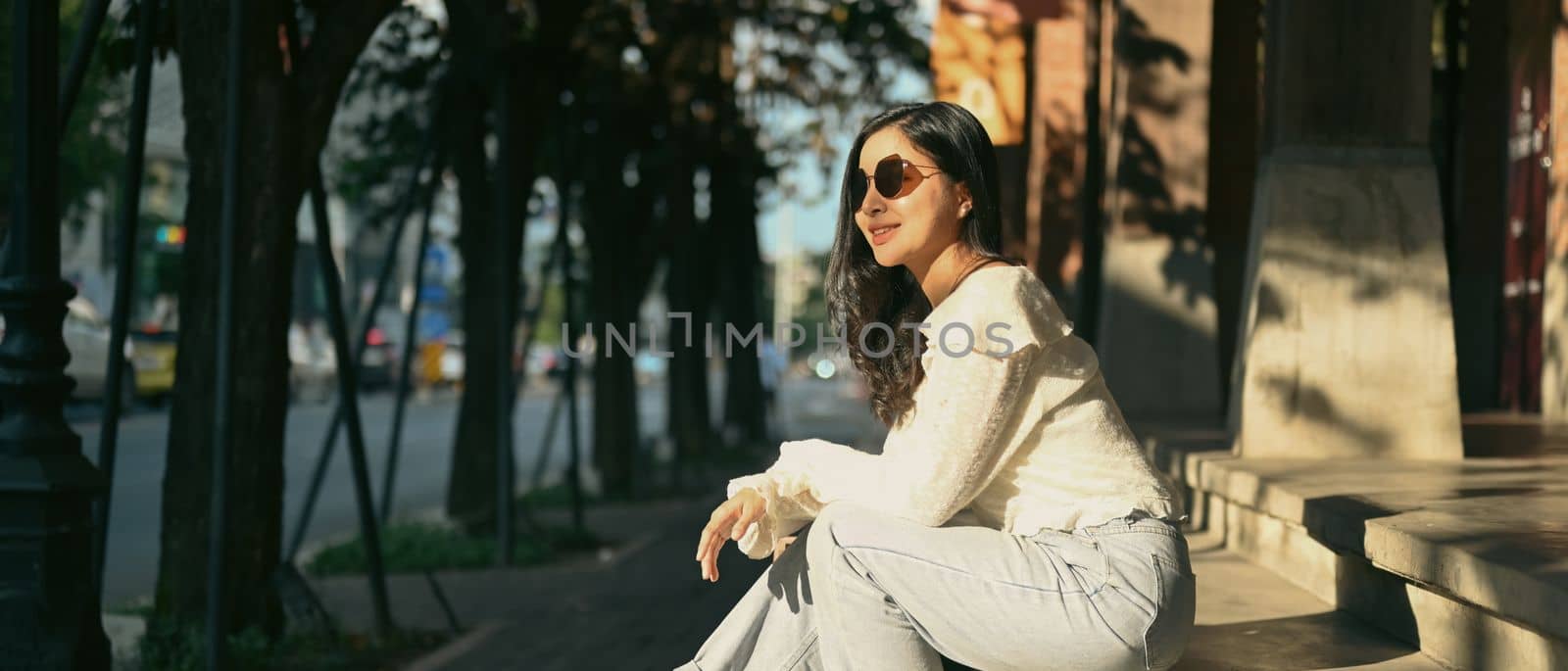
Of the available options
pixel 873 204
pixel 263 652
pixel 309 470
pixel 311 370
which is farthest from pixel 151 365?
pixel 873 204

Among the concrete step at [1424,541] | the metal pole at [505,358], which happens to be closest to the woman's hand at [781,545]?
the concrete step at [1424,541]

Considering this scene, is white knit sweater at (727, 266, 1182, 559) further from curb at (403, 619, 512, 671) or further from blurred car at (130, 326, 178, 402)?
blurred car at (130, 326, 178, 402)

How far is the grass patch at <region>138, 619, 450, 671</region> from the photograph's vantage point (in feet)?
21.6

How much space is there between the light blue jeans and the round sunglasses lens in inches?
25.8

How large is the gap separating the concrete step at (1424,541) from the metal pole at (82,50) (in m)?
4.39

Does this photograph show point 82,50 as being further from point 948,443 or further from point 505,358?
point 948,443

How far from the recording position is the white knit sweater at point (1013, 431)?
3.33 meters

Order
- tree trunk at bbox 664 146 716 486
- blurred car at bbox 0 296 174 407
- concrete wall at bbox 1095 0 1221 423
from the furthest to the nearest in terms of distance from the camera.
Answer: blurred car at bbox 0 296 174 407, tree trunk at bbox 664 146 716 486, concrete wall at bbox 1095 0 1221 423

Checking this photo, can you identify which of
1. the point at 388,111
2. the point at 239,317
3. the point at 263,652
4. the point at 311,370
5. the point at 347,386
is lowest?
the point at 311,370

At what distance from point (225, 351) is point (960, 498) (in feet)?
12.6

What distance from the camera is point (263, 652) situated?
A: 6.79 metres

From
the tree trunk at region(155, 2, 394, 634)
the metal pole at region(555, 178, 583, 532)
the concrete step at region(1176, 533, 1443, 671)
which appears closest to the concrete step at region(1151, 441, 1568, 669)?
the concrete step at region(1176, 533, 1443, 671)

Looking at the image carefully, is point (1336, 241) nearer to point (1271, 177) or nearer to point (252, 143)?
point (1271, 177)

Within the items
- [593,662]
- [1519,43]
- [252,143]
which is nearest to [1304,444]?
[593,662]
